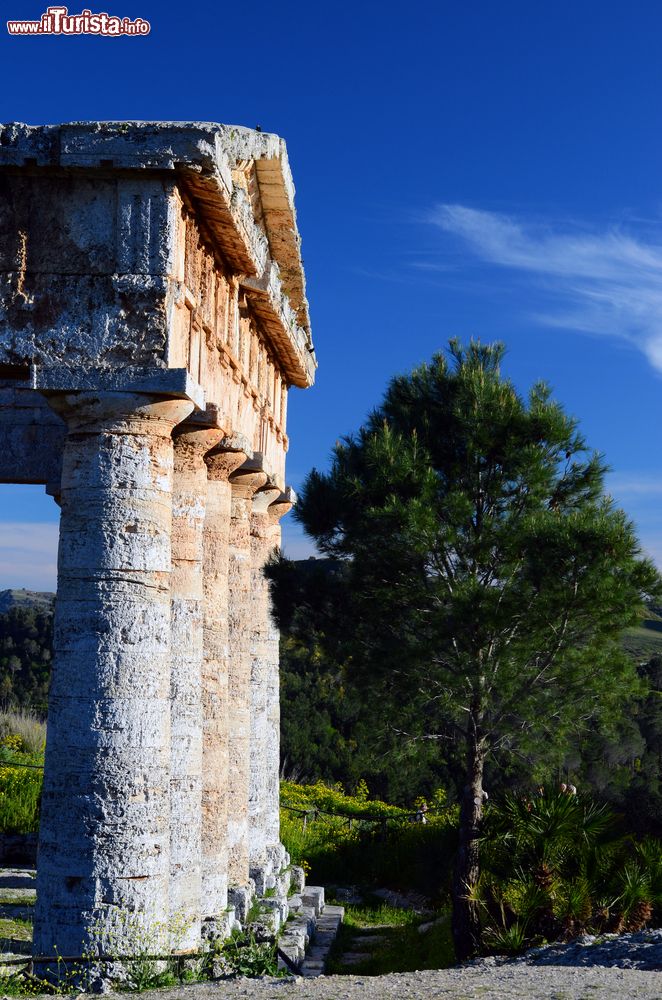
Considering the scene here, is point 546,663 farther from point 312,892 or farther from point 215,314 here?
point 215,314

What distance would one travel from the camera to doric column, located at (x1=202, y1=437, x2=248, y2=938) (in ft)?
34.9

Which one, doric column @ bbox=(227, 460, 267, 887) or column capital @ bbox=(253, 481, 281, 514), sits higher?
column capital @ bbox=(253, 481, 281, 514)

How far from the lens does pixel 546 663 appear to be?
14016 mm

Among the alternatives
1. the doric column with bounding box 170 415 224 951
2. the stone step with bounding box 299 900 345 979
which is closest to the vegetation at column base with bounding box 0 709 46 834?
the stone step with bounding box 299 900 345 979

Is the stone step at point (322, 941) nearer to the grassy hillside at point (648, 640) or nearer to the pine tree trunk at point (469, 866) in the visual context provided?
the pine tree trunk at point (469, 866)

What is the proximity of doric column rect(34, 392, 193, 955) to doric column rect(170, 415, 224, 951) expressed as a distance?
1356 mm

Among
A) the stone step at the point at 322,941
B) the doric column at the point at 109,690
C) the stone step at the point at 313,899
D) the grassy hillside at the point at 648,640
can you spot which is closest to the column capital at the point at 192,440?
the doric column at the point at 109,690

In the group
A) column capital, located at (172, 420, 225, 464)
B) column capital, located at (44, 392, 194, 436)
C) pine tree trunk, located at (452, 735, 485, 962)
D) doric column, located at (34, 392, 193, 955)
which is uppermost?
column capital, located at (172, 420, 225, 464)

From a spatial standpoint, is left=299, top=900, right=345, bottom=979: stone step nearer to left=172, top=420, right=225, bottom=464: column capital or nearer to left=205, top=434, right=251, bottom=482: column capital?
left=205, top=434, right=251, bottom=482: column capital

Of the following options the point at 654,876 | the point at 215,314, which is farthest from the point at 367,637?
the point at 215,314

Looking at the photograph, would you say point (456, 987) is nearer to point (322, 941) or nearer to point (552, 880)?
point (552, 880)

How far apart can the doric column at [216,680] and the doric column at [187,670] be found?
114cm

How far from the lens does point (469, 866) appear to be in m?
12.9

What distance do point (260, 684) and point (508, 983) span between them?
697cm
